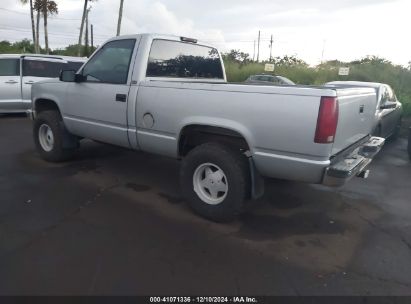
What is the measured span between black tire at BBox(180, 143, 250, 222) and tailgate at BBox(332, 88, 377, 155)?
3.06 feet

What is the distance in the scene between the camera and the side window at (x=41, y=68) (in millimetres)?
10172

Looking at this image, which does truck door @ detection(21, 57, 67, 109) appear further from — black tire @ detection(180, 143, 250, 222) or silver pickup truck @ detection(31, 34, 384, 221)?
black tire @ detection(180, 143, 250, 222)

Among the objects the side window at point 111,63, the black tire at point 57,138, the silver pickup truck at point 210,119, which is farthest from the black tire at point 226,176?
the black tire at point 57,138

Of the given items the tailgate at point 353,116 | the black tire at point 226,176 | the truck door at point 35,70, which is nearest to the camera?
the tailgate at point 353,116

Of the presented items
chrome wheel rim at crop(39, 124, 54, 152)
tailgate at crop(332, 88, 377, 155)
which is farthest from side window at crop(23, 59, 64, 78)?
tailgate at crop(332, 88, 377, 155)

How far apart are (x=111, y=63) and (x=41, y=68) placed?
661cm

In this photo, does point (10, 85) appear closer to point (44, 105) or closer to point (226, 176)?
point (44, 105)

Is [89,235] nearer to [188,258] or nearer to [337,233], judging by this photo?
[188,258]

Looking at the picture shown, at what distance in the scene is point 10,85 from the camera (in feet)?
32.3

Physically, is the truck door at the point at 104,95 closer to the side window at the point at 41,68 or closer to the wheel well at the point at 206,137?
the wheel well at the point at 206,137

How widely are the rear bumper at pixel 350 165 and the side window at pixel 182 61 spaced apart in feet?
7.84

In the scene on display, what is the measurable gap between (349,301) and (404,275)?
0.73m

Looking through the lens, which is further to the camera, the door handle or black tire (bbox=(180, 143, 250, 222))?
the door handle

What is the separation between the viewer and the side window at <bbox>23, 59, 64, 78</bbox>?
10172 millimetres
